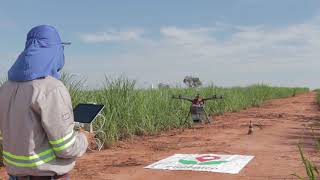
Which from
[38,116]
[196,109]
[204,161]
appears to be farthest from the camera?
[196,109]

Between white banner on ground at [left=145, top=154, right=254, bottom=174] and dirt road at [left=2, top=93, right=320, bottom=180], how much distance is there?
17 cm

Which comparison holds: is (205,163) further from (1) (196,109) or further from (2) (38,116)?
(1) (196,109)

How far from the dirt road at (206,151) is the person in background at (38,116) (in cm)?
366

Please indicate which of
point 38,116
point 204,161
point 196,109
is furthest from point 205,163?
point 196,109

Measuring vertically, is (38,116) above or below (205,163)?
above

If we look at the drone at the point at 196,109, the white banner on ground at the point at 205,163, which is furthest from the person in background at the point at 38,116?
the drone at the point at 196,109

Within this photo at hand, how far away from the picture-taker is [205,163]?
23.5ft

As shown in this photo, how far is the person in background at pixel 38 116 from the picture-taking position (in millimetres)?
2658

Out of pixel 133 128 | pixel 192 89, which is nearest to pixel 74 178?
pixel 133 128

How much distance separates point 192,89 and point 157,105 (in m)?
5.59

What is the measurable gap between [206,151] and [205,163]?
4.27 feet

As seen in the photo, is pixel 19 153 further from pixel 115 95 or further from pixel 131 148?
pixel 115 95

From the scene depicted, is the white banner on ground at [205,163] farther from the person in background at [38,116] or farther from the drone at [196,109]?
the drone at [196,109]

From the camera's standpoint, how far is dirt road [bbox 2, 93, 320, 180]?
6.50 m
